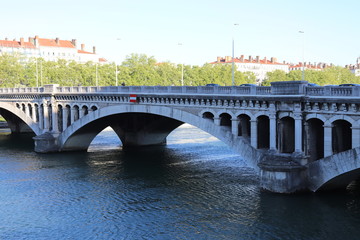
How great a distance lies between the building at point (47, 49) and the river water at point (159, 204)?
118m

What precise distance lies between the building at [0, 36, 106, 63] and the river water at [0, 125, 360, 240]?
117602 mm

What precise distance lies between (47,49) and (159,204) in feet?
479

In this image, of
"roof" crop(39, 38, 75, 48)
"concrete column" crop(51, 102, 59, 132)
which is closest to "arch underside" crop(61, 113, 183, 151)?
"concrete column" crop(51, 102, 59, 132)

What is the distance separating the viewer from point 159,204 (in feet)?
108

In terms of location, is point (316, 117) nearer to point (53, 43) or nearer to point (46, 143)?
point (46, 143)

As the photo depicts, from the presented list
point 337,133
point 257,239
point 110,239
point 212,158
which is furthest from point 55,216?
point 212,158

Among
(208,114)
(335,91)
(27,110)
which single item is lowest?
(208,114)

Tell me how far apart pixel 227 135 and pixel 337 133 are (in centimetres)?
865

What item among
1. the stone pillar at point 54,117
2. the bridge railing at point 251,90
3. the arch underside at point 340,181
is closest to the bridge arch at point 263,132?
the bridge railing at point 251,90

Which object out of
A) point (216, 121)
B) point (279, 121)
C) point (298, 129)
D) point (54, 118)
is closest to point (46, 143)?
point (54, 118)

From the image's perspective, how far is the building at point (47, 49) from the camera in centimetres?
15950

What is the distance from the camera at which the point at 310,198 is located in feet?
102

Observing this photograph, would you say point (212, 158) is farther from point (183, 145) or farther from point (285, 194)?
point (285, 194)

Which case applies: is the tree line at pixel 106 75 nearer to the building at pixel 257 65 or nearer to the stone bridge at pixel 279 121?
the stone bridge at pixel 279 121
